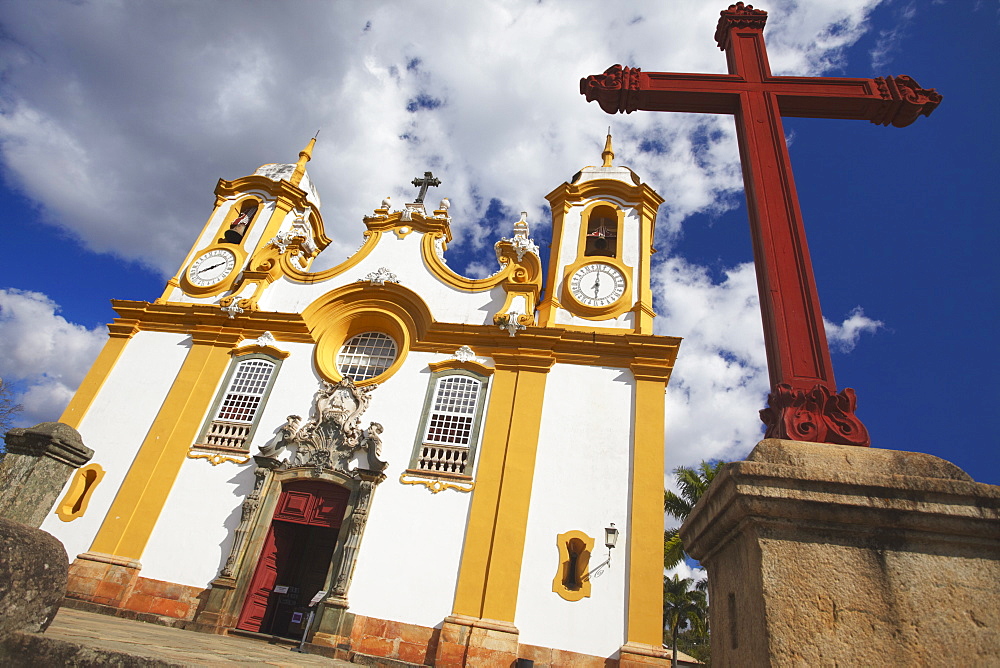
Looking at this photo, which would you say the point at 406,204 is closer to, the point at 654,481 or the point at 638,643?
the point at 654,481

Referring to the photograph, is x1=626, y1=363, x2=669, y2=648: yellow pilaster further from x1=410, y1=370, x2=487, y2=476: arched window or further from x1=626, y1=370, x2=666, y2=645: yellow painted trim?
x1=410, y1=370, x2=487, y2=476: arched window

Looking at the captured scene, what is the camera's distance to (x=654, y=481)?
32.1 feet

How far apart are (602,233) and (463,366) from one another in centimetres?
551

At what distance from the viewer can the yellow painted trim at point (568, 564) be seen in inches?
355

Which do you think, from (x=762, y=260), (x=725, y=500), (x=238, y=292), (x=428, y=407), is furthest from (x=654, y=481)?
(x=238, y=292)

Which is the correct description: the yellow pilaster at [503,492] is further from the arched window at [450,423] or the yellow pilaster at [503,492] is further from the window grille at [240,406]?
the window grille at [240,406]

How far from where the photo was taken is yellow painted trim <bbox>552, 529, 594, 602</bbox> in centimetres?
901

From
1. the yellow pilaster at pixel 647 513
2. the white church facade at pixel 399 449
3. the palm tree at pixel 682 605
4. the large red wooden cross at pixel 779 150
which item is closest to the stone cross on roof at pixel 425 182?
the white church facade at pixel 399 449

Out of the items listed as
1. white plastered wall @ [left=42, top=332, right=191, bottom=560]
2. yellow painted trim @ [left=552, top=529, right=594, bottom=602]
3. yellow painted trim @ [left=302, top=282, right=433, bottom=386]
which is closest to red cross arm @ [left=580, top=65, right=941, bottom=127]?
yellow painted trim @ [left=552, top=529, right=594, bottom=602]

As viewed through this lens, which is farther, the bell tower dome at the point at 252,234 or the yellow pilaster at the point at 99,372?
the bell tower dome at the point at 252,234

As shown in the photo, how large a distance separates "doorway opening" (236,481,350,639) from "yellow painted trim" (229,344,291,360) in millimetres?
3194

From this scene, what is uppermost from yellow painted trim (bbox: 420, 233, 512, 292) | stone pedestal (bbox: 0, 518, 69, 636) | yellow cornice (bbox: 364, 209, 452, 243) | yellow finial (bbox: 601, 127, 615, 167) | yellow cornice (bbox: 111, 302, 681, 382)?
yellow finial (bbox: 601, 127, 615, 167)

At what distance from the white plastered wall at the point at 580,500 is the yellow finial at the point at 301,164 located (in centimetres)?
1126

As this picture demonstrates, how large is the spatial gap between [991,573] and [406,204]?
14557 millimetres
